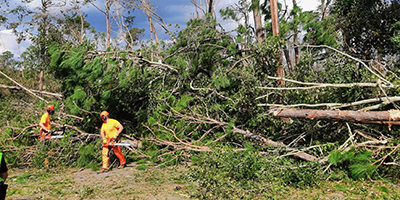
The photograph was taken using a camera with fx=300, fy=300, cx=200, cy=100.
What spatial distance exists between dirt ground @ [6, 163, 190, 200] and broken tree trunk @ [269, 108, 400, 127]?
2345 mm

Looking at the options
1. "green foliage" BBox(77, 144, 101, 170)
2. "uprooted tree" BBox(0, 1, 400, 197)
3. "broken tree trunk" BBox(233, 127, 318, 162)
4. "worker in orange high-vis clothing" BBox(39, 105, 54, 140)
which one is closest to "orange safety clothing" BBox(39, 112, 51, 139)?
"worker in orange high-vis clothing" BBox(39, 105, 54, 140)

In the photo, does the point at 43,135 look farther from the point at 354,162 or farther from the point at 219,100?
the point at 354,162

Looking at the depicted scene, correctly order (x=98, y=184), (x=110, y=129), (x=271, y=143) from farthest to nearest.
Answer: (x=110, y=129)
(x=271, y=143)
(x=98, y=184)

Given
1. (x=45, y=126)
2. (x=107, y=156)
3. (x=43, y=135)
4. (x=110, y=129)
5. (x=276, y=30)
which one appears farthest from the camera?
(x=276, y=30)

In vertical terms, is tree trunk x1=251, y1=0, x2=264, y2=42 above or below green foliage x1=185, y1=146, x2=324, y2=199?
above

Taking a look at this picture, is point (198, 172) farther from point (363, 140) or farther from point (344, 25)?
point (344, 25)

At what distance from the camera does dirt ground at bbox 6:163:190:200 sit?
14.1ft

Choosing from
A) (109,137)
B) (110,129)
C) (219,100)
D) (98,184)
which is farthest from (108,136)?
(219,100)

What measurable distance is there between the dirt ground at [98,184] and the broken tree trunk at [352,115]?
2.35 meters

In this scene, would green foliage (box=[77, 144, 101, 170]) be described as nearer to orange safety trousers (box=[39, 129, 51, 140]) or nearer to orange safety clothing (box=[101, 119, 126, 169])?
orange safety clothing (box=[101, 119, 126, 169])

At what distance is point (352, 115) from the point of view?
15.7 feet

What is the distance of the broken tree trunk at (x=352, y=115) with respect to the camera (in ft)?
14.9

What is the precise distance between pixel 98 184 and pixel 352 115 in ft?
14.0

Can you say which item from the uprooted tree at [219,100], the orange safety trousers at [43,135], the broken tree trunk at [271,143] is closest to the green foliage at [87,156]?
the uprooted tree at [219,100]
